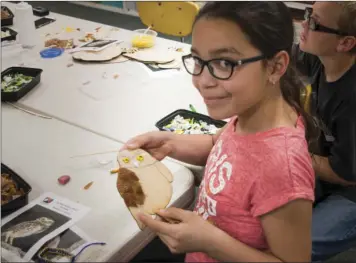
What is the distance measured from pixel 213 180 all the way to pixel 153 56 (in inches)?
46.6

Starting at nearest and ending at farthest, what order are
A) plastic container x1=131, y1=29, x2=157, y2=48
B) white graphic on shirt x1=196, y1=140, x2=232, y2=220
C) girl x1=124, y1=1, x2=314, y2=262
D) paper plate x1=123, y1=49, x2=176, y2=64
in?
1. girl x1=124, y1=1, x2=314, y2=262
2. white graphic on shirt x1=196, y1=140, x2=232, y2=220
3. paper plate x1=123, y1=49, x2=176, y2=64
4. plastic container x1=131, y1=29, x2=157, y2=48

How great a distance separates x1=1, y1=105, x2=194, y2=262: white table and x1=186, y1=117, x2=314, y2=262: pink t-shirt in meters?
0.21

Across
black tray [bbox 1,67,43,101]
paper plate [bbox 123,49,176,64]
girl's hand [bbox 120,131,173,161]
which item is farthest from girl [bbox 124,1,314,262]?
paper plate [bbox 123,49,176,64]

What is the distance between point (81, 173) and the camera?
1.23 meters

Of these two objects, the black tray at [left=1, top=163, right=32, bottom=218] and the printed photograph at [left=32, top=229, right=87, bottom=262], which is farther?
the black tray at [left=1, top=163, right=32, bottom=218]

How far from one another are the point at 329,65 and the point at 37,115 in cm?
110

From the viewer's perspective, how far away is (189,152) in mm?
1221

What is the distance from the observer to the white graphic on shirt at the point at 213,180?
0.88 m

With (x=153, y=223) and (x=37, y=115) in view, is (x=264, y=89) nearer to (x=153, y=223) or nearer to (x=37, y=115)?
(x=153, y=223)

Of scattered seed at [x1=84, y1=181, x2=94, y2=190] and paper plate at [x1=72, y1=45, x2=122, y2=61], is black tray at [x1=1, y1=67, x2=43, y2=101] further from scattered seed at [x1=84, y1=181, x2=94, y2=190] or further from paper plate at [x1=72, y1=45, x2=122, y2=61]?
scattered seed at [x1=84, y1=181, x2=94, y2=190]

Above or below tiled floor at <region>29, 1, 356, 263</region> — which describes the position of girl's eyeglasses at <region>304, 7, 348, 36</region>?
above

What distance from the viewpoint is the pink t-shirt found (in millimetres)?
759

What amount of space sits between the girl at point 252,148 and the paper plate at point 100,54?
3.97ft

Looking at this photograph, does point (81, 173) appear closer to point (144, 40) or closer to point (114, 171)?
point (114, 171)
